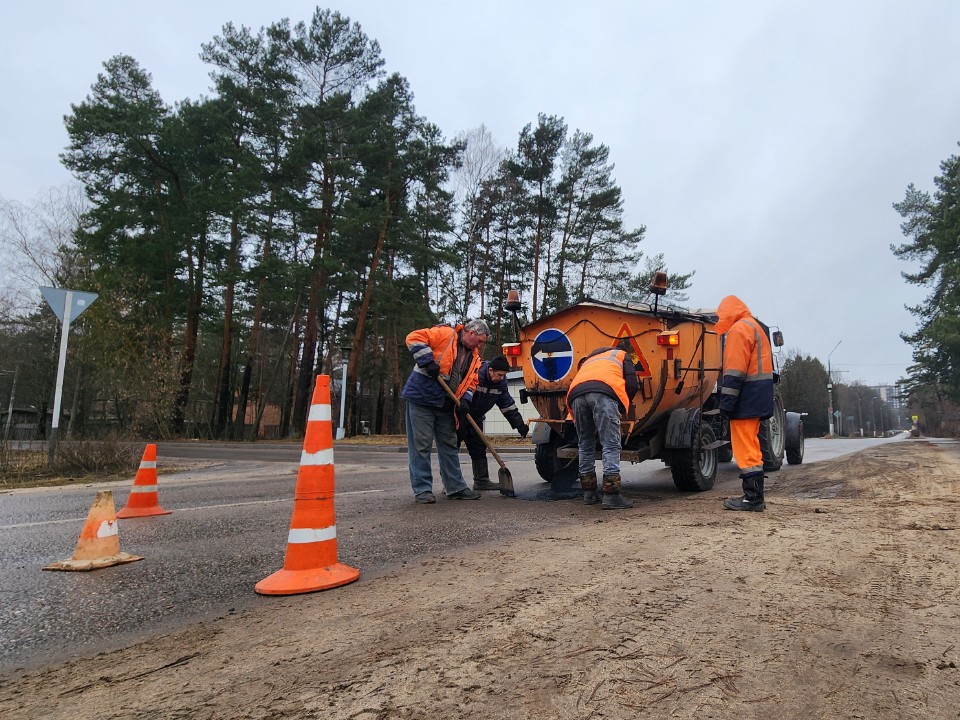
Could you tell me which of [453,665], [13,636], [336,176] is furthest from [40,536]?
[336,176]

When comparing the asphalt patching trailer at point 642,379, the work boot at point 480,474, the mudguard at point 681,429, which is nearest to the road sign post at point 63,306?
the work boot at point 480,474

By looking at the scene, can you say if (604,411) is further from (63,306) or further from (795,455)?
(63,306)

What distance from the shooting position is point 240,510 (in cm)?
570

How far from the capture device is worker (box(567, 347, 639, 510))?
17.9 ft

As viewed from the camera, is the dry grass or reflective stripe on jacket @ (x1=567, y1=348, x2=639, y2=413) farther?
the dry grass

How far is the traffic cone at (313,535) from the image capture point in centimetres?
298

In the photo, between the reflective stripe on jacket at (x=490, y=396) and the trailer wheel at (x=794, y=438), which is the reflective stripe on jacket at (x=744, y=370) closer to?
the reflective stripe on jacket at (x=490, y=396)

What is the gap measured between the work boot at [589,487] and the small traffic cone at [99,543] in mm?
3632

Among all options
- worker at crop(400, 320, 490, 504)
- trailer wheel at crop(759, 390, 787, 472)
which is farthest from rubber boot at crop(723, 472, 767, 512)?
trailer wheel at crop(759, 390, 787, 472)

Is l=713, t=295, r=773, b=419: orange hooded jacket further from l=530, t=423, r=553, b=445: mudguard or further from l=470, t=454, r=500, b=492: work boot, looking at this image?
l=470, t=454, r=500, b=492: work boot

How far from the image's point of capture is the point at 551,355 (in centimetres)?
680

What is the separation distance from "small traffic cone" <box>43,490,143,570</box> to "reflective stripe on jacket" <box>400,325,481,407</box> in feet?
8.60

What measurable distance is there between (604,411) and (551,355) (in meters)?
1.43

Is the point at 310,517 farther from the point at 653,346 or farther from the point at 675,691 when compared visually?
the point at 653,346
